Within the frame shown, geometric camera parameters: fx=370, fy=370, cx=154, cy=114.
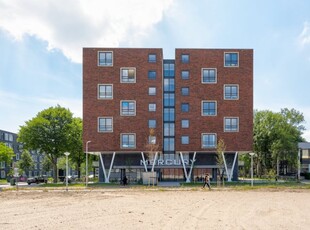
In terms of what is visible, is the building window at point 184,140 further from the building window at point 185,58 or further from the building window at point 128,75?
the building window at point 185,58

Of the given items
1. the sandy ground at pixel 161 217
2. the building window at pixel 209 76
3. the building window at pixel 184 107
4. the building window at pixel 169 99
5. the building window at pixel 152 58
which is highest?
the building window at pixel 152 58

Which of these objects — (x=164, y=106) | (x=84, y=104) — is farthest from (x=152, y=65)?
(x=84, y=104)

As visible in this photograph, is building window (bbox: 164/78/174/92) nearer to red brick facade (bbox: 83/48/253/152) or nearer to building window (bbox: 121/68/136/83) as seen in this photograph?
red brick facade (bbox: 83/48/253/152)

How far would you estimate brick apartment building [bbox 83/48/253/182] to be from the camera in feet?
177

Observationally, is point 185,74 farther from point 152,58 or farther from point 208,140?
point 208,140

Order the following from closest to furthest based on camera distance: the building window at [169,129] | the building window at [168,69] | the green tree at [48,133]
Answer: the building window at [169,129] < the building window at [168,69] < the green tree at [48,133]

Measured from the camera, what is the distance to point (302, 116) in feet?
303

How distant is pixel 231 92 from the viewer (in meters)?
55.1

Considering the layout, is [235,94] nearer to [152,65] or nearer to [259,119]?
[152,65]

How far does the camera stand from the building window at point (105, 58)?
5500cm

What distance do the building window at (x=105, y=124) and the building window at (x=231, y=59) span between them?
19.3 metres

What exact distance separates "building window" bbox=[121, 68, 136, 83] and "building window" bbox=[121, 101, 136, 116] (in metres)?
3.28

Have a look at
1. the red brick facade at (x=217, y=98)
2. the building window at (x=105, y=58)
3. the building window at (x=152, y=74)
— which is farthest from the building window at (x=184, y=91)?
the building window at (x=105, y=58)

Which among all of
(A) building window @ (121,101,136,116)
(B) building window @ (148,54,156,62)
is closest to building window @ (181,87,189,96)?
(B) building window @ (148,54,156,62)
